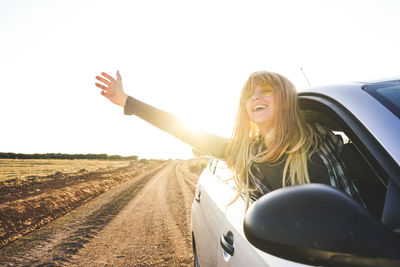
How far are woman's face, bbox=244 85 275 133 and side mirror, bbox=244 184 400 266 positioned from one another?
3.25 ft

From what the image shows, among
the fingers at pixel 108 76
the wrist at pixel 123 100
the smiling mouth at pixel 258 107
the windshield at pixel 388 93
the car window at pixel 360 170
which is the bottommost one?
the car window at pixel 360 170

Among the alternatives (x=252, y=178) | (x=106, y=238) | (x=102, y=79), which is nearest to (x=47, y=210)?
(x=106, y=238)

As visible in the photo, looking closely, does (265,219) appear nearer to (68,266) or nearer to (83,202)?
(68,266)

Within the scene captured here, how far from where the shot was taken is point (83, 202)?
31.2ft

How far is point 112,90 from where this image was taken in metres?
2.09

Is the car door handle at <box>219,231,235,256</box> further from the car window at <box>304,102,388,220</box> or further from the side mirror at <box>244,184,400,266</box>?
the side mirror at <box>244,184,400,266</box>

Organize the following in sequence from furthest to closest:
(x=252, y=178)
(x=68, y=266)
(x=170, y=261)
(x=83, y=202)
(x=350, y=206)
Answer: (x=83, y=202) → (x=170, y=261) → (x=68, y=266) → (x=252, y=178) → (x=350, y=206)

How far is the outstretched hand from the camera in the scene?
2.05 metres

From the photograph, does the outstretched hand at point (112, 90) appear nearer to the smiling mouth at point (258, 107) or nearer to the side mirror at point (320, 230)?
the smiling mouth at point (258, 107)

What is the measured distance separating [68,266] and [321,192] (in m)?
4.66

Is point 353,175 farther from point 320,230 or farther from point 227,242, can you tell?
point 320,230

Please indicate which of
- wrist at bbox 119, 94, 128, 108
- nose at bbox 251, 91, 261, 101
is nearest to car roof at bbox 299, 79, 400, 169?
nose at bbox 251, 91, 261, 101

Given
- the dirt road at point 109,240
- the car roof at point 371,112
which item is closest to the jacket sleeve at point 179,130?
the car roof at point 371,112

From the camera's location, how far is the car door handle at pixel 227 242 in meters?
1.49
